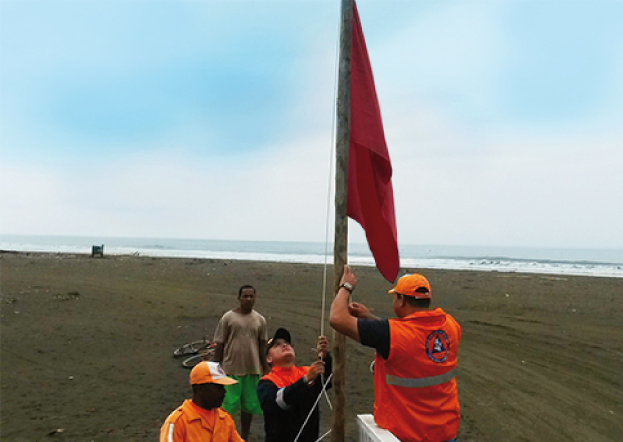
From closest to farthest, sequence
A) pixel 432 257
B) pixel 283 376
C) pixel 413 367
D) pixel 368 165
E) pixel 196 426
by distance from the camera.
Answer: pixel 413 367 → pixel 196 426 → pixel 283 376 → pixel 368 165 → pixel 432 257

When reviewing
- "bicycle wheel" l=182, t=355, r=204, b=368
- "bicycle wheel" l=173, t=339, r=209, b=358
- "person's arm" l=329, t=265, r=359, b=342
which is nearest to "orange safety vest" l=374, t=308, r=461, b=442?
"person's arm" l=329, t=265, r=359, b=342

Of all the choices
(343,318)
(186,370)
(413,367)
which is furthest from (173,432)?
(186,370)

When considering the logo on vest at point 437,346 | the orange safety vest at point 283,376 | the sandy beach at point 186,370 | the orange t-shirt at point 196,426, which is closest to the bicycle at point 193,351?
the sandy beach at point 186,370

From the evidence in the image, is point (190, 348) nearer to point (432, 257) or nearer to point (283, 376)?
point (283, 376)

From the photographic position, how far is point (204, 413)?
3.03 meters

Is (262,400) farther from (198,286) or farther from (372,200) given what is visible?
(198,286)

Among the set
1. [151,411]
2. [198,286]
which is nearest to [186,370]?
[151,411]

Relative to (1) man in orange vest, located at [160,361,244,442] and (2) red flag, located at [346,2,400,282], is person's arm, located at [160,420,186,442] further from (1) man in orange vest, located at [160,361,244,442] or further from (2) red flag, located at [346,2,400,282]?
(2) red flag, located at [346,2,400,282]

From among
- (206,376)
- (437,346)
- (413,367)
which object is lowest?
(206,376)

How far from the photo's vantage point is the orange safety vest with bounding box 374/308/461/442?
109 inches

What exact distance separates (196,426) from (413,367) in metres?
1.50

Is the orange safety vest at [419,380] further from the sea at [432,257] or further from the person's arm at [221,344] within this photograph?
the sea at [432,257]

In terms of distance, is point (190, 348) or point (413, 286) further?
point (190, 348)

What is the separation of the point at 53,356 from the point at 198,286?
11269 mm
